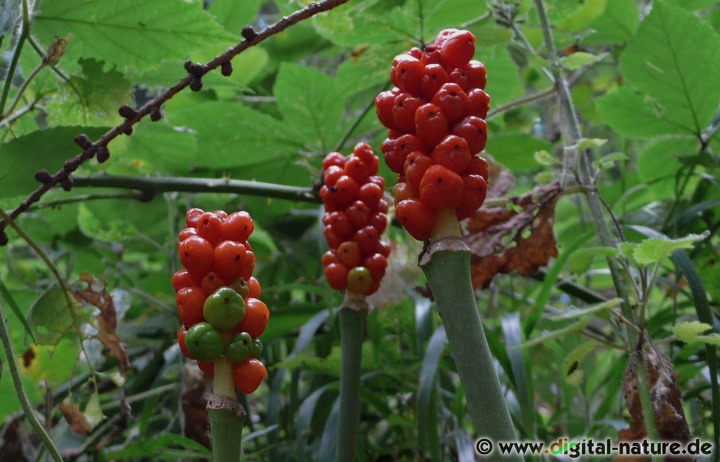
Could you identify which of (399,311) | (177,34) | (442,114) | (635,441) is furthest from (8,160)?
(635,441)

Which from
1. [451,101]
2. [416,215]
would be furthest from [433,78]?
[416,215]

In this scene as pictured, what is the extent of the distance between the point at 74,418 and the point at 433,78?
62 cm

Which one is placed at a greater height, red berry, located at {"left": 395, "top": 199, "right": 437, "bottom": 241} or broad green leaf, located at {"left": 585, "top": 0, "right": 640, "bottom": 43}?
broad green leaf, located at {"left": 585, "top": 0, "right": 640, "bottom": 43}

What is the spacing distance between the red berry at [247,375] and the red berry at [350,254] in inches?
8.4

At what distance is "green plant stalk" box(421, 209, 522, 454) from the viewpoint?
556mm

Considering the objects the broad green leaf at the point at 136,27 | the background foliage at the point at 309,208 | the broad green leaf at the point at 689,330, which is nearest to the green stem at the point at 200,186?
the background foliage at the point at 309,208

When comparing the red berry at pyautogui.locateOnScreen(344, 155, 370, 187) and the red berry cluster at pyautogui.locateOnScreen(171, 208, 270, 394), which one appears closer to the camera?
the red berry cluster at pyautogui.locateOnScreen(171, 208, 270, 394)

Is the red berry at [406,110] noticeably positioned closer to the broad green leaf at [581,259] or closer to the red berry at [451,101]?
the red berry at [451,101]

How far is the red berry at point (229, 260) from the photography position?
1.99 feet

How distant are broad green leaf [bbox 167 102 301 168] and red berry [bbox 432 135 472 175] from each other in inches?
28.7

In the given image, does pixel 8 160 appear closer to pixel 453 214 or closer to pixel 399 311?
pixel 453 214

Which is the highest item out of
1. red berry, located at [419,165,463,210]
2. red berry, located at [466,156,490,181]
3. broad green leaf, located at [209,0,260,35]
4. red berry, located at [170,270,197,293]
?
broad green leaf, located at [209,0,260,35]

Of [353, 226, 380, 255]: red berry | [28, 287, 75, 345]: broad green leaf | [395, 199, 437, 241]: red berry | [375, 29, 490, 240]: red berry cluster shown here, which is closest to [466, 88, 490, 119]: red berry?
[375, 29, 490, 240]: red berry cluster

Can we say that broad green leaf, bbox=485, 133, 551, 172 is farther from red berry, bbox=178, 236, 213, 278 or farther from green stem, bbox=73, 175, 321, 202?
red berry, bbox=178, 236, 213, 278
